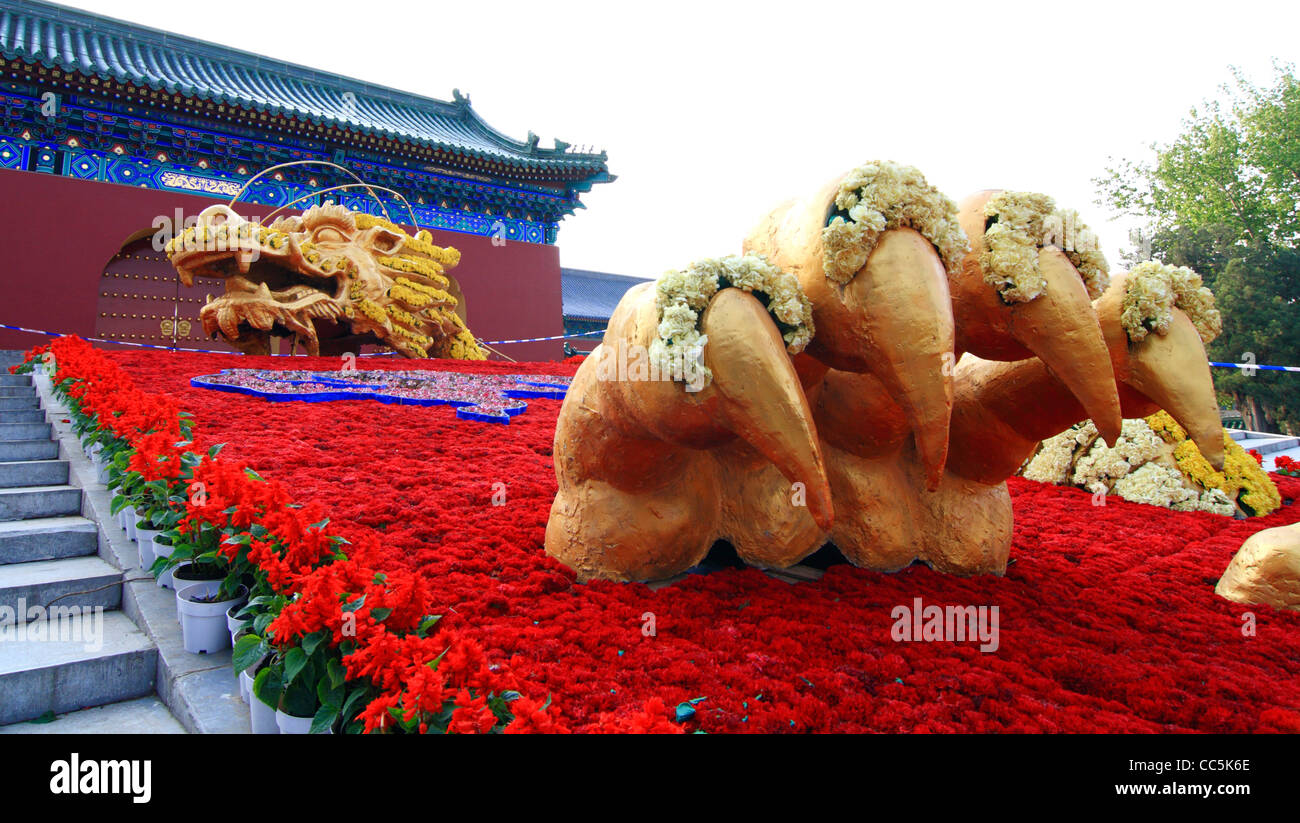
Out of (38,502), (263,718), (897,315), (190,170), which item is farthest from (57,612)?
(190,170)

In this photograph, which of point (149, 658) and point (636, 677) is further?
point (149, 658)

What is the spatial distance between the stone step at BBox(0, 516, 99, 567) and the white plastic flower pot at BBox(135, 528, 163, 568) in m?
0.49

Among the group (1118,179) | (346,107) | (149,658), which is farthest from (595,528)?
(1118,179)

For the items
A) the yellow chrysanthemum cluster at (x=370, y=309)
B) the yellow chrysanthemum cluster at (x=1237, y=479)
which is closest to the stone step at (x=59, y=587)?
the yellow chrysanthemum cluster at (x=370, y=309)

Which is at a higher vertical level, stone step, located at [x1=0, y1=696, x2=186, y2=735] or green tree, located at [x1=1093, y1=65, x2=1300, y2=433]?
green tree, located at [x1=1093, y1=65, x2=1300, y2=433]

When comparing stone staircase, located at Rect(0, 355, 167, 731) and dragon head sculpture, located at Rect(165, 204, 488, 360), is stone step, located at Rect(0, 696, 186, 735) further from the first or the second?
dragon head sculpture, located at Rect(165, 204, 488, 360)

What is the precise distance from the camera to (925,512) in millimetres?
2867

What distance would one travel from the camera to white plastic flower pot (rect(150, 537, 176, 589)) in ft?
8.13

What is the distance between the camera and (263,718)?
1697 mm

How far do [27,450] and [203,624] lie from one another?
288 centimetres

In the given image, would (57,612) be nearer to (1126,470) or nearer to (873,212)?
(873,212)

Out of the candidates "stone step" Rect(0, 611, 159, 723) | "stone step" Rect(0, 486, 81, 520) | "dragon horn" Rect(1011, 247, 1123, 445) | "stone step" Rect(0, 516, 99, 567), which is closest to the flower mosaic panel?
"stone step" Rect(0, 486, 81, 520)
